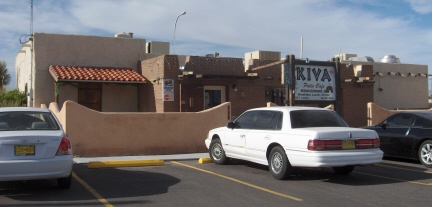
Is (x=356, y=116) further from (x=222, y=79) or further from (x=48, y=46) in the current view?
(x=48, y=46)

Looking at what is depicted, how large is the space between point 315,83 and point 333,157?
7.45 meters

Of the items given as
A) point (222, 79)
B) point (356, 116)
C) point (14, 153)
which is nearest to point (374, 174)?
point (14, 153)

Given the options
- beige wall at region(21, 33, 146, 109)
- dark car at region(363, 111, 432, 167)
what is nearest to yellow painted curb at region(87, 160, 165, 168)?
dark car at region(363, 111, 432, 167)

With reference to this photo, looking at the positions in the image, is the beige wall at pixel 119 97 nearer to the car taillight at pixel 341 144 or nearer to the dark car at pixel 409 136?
the dark car at pixel 409 136

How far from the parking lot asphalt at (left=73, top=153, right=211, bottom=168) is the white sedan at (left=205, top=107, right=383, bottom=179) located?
207 centimetres

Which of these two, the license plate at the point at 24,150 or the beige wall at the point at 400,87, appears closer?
the license plate at the point at 24,150

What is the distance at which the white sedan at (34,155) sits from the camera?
7.53 meters

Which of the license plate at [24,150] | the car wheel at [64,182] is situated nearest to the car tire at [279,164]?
the car wheel at [64,182]

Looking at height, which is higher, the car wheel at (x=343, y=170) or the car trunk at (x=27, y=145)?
the car trunk at (x=27, y=145)

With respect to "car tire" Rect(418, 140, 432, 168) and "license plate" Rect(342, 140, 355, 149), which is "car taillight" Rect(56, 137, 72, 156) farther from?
"car tire" Rect(418, 140, 432, 168)

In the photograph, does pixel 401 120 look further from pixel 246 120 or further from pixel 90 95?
pixel 90 95

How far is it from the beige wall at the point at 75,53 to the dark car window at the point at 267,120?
11577 mm

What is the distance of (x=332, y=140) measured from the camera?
905 cm

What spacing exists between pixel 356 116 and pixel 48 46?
14140 millimetres
